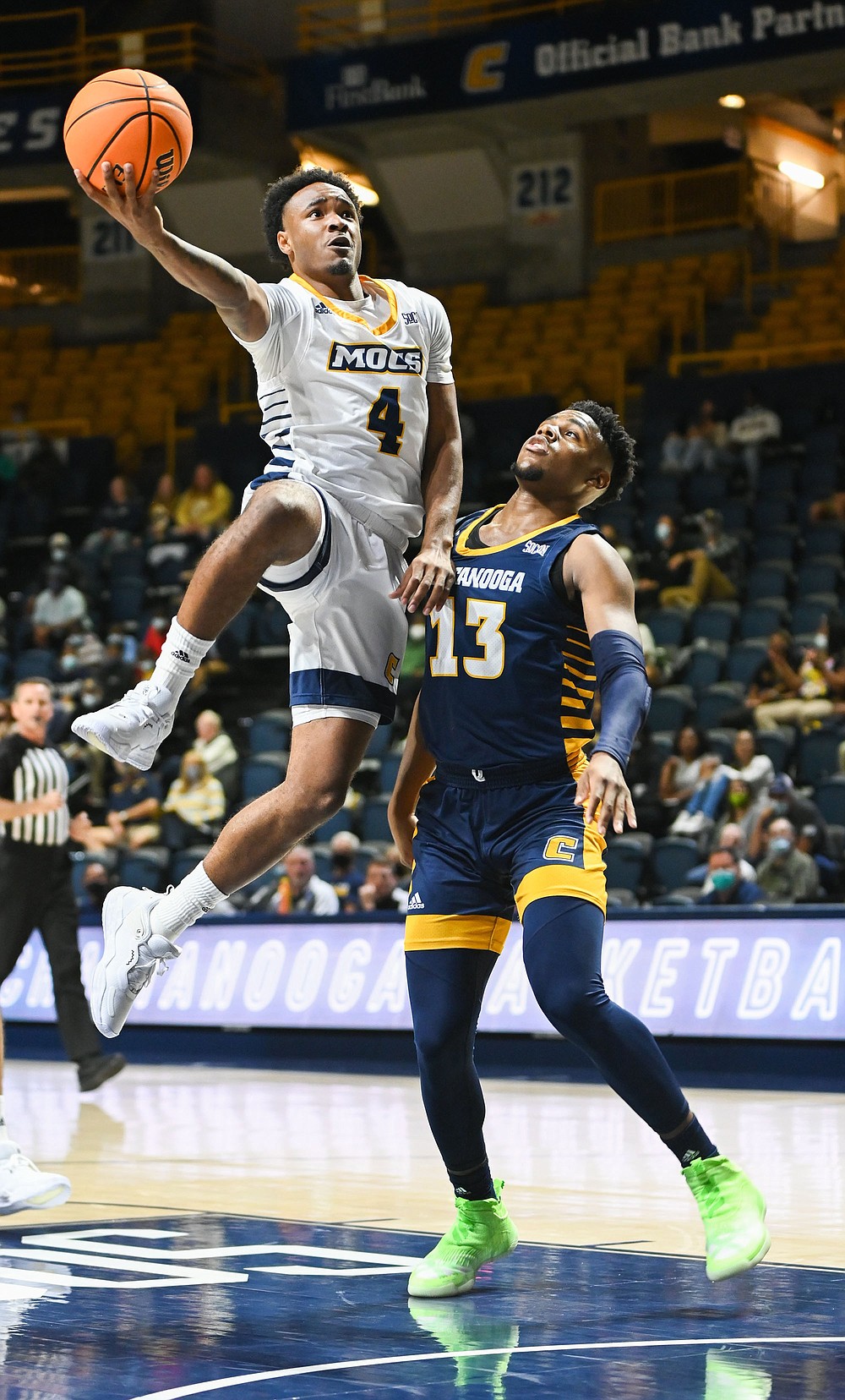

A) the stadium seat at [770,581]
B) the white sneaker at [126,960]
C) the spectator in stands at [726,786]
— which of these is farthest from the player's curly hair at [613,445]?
the stadium seat at [770,581]

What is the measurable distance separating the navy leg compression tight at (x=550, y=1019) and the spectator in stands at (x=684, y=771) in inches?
345

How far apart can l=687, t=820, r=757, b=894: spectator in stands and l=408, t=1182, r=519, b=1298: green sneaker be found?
7.19 meters

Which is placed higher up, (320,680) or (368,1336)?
(320,680)

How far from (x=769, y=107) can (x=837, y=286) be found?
609 cm

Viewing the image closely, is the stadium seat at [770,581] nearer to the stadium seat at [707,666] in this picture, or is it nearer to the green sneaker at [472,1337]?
the stadium seat at [707,666]

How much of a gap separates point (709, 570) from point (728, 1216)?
12157mm

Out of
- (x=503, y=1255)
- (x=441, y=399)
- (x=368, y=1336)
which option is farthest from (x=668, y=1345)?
(x=441, y=399)

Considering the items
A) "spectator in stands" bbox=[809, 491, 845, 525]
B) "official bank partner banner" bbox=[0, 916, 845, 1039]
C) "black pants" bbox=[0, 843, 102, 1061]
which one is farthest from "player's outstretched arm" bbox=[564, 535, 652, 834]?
"spectator in stands" bbox=[809, 491, 845, 525]

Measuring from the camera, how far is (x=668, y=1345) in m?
4.50

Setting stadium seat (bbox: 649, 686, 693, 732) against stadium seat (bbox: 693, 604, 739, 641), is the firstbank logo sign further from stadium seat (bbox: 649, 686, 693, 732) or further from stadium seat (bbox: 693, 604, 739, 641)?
stadium seat (bbox: 649, 686, 693, 732)

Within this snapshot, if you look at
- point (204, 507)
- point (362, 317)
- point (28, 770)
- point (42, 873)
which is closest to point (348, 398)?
point (362, 317)

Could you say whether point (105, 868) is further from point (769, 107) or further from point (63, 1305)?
point (769, 107)

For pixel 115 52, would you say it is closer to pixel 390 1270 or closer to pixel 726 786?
pixel 726 786

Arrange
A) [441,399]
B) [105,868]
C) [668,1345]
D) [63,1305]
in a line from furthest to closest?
[105,868] < [441,399] < [63,1305] < [668,1345]
